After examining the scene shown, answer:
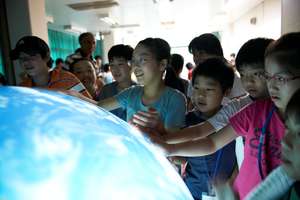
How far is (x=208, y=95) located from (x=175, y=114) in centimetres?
19

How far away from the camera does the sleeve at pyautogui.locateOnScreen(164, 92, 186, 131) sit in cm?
122

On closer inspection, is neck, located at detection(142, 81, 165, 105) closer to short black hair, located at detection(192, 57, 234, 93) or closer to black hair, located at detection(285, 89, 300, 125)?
short black hair, located at detection(192, 57, 234, 93)

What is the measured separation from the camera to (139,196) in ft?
1.56

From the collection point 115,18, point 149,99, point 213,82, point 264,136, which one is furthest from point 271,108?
point 115,18

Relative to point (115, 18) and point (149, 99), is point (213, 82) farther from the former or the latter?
point (115, 18)

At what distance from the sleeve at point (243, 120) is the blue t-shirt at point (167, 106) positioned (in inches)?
9.8

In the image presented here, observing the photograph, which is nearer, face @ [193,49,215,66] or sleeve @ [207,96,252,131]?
sleeve @ [207,96,252,131]

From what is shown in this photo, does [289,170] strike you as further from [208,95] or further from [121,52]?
[121,52]

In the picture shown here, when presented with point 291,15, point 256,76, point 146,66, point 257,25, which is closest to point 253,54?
point 256,76

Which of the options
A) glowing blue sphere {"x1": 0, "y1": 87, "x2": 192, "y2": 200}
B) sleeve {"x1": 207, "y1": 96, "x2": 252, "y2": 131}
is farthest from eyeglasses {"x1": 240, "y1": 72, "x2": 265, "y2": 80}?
glowing blue sphere {"x1": 0, "y1": 87, "x2": 192, "y2": 200}

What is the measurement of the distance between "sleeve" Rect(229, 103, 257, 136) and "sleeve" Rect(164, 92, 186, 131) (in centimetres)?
24

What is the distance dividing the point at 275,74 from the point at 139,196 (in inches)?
22.8

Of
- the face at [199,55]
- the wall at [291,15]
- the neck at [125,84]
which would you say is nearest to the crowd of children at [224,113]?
the face at [199,55]

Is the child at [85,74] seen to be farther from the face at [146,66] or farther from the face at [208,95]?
the face at [208,95]
